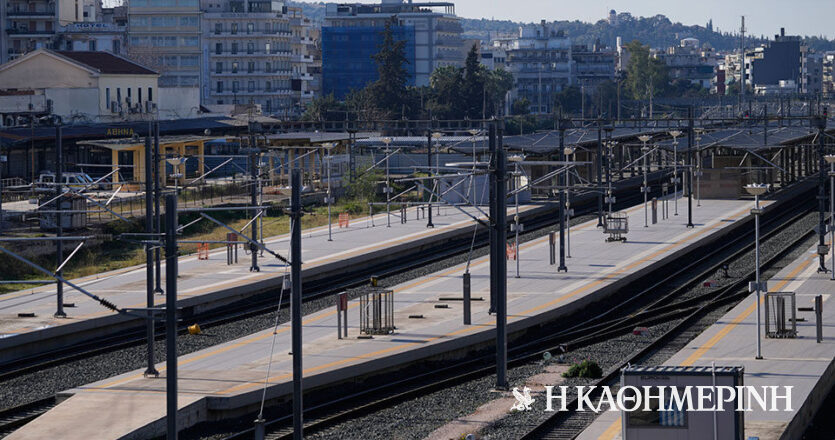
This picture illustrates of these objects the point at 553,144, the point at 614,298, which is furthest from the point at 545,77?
the point at 614,298

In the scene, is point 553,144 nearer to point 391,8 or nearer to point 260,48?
point 260,48

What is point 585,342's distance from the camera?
26.0 meters

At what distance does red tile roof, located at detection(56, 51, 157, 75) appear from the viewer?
7306cm

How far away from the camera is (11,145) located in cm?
5494

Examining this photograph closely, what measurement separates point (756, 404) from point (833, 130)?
→ 6148 cm

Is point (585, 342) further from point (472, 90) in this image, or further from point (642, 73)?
point (642, 73)

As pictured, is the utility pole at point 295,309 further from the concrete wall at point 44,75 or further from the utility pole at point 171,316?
the concrete wall at point 44,75

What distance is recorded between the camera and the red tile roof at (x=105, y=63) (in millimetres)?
73062

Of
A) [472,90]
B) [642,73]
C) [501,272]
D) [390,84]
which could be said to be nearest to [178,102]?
[390,84]
